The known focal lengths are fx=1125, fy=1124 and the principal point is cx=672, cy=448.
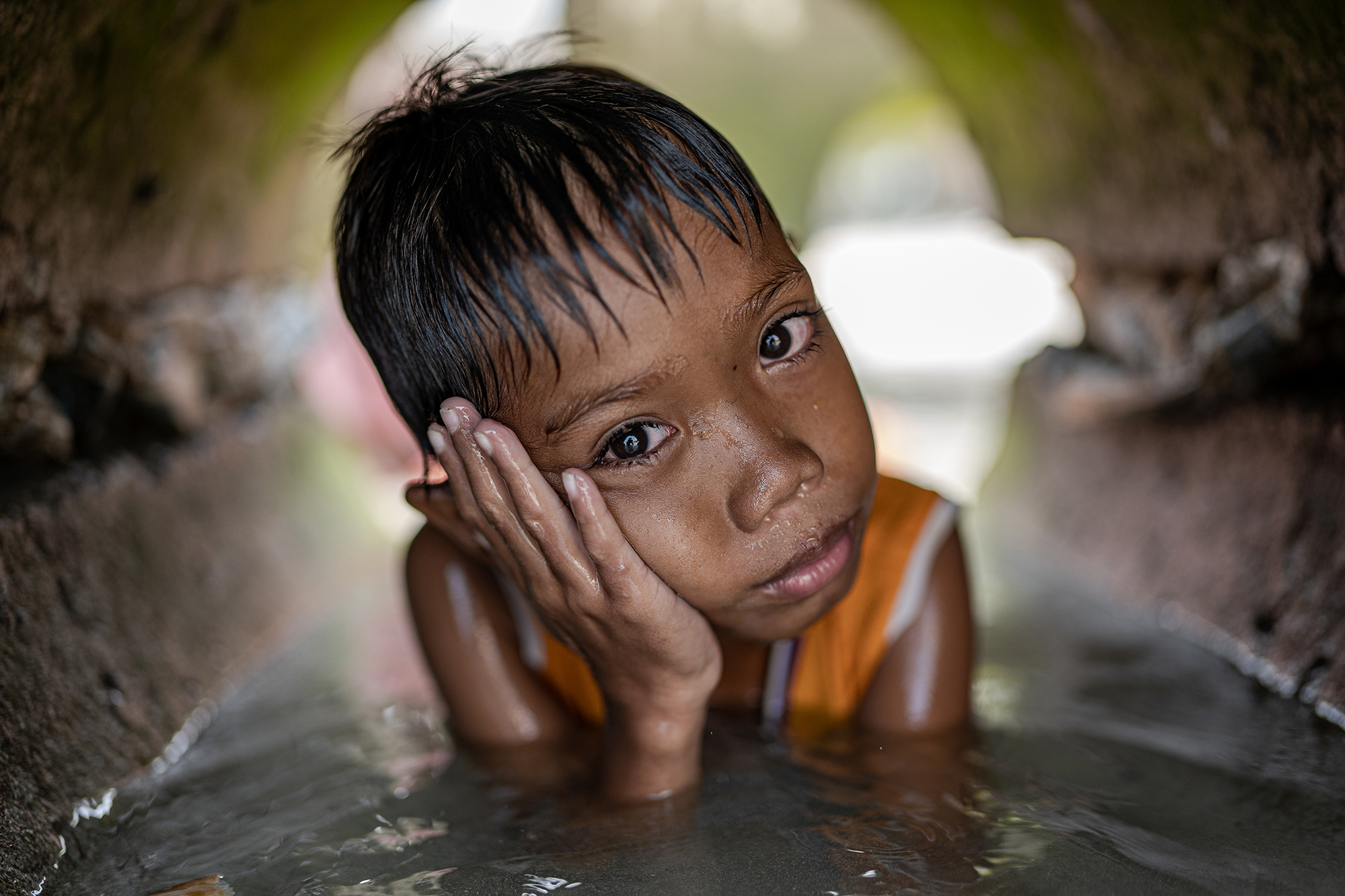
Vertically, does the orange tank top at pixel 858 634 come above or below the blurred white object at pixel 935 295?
below

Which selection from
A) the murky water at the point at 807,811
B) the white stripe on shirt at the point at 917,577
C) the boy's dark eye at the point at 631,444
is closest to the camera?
the murky water at the point at 807,811

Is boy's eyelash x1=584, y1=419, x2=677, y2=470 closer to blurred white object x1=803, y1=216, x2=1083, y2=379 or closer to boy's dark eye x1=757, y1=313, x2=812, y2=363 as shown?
boy's dark eye x1=757, y1=313, x2=812, y2=363

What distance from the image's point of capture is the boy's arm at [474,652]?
1.82m

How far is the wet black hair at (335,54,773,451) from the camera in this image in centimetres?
133

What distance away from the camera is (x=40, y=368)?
1.79 m

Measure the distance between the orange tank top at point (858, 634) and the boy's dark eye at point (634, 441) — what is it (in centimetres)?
46

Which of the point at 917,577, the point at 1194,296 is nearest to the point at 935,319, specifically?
the point at 1194,296

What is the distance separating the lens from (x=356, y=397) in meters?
4.62

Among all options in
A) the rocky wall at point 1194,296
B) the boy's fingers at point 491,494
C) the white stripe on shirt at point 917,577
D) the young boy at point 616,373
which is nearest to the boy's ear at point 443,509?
the young boy at point 616,373

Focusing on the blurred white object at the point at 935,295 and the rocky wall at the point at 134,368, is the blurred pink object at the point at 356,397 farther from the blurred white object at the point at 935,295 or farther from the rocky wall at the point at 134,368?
the blurred white object at the point at 935,295

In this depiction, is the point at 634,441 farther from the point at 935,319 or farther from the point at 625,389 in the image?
the point at 935,319

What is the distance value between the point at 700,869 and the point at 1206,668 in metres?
1.09

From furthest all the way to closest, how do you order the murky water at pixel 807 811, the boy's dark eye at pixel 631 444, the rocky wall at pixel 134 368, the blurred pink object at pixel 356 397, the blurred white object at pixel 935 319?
the blurred white object at pixel 935 319
the blurred pink object at pixel 356 397
the rocky wall at pixel 134 368
the boy's dark eye at pixel 631 444
the murky water at pixel 807 811

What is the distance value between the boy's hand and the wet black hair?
0.31ft
